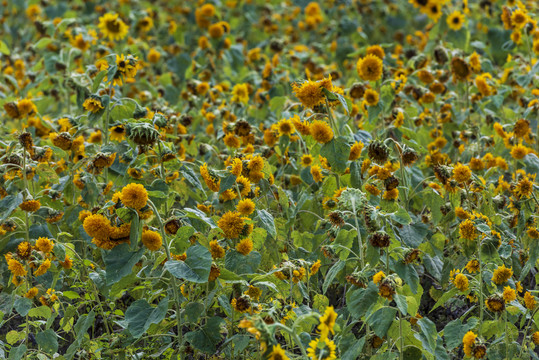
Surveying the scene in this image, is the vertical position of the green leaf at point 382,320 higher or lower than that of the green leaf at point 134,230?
lower

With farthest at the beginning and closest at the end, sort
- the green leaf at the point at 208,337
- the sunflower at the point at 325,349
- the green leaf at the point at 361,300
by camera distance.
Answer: the green leaf at the point at 208,337
the green leaf at the point at 361,300
the sunflower at the point at 325,349

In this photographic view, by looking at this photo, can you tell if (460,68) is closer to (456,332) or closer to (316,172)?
(316,172)

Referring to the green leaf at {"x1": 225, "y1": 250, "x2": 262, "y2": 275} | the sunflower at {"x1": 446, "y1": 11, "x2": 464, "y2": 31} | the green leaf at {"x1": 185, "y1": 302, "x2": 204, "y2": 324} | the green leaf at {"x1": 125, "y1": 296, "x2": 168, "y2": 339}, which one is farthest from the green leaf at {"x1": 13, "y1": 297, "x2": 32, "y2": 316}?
the sunflower at {"x1": 446, "y1": 11, "x2": 464, "y2": 31}

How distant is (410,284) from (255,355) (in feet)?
1.71

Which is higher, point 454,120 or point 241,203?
point 241,203

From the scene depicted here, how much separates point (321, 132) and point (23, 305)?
1.11m

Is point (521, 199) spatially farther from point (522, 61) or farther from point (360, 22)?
point (360, 22)

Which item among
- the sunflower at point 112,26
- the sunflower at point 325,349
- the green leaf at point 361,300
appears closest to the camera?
the sunflower at point 325,349

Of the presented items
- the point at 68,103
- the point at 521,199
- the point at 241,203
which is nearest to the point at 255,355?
the point at 241,203

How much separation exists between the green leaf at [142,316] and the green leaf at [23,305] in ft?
1.40

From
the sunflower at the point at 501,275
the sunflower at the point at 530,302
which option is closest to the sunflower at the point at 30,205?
the sunflower at the point at 501,275

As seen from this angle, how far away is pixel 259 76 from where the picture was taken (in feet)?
14.6

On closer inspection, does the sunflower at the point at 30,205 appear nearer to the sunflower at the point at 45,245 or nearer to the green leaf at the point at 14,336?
the sunflower at the point at 45,245

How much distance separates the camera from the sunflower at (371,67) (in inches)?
109
